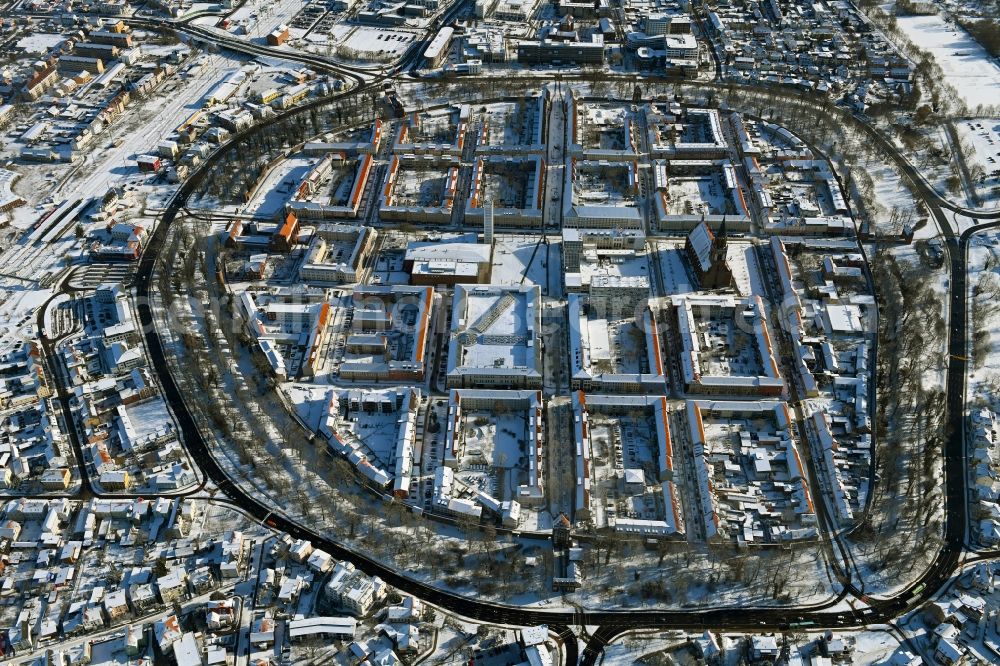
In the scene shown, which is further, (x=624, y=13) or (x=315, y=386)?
(x=624, y=13)

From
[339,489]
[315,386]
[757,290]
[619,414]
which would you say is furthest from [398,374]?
[757,290]

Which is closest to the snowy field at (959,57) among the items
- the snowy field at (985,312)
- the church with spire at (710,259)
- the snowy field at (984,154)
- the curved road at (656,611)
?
the snowy field at (984,154)

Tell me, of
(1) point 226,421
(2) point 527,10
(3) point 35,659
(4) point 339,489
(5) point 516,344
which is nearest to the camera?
(3) point 35,659

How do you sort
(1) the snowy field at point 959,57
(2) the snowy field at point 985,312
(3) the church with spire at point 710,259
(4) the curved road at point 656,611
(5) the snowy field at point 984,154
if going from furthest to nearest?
(1) the snowy field at point 959,57, (5) the snowy field at point 984,154, (3) the church with spire at point 710,259, (2) the snowy field at point 985,312, (4) the curved road at point 656,611

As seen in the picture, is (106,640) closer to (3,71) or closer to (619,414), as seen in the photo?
(619,414)

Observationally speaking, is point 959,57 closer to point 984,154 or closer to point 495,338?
point 984,154

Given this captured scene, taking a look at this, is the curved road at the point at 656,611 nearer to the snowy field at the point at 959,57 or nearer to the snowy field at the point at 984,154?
the snowy field at the point at 984,154

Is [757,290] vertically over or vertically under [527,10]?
under

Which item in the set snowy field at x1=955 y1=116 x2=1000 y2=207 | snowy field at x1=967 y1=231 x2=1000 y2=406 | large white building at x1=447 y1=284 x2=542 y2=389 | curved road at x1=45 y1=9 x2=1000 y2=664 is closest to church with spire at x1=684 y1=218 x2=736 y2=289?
large white building at x1=447 y1=284 x2=542 y2=389

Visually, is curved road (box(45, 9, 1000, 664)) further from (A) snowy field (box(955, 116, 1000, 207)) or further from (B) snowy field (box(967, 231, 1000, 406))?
(A) snowy field (box(955, 116, 1000, 207))
